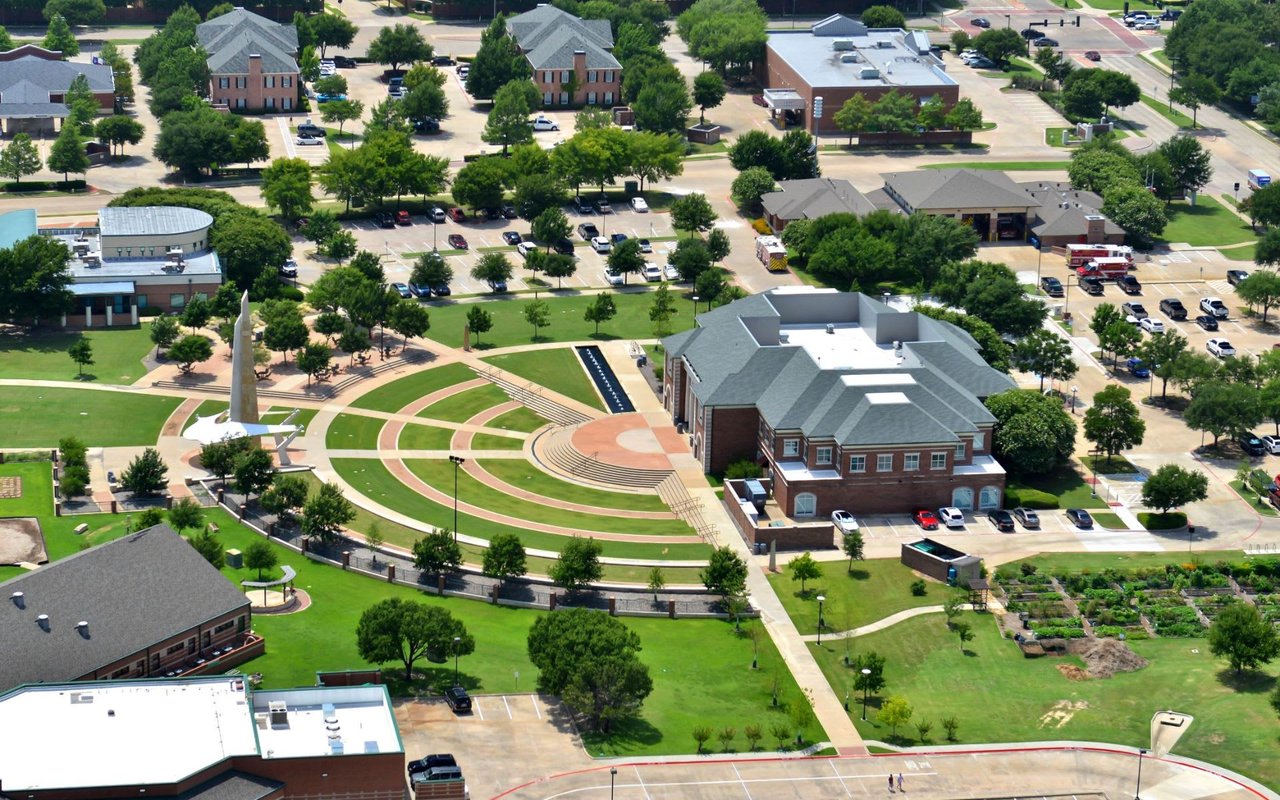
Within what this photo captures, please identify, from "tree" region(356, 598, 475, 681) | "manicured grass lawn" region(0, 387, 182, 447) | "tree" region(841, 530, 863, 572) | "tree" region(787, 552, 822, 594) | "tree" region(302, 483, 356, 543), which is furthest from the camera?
"manicured grass lawn" region(0, 387, 182, 447)

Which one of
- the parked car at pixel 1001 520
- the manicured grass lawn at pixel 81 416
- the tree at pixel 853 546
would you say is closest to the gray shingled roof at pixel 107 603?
the manicured grass lawn at pixel 81 416

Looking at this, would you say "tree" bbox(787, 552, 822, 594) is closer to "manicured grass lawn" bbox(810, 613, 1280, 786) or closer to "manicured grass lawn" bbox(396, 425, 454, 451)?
"manicured grass lawn" bbox(810, 613, 1280, 786)

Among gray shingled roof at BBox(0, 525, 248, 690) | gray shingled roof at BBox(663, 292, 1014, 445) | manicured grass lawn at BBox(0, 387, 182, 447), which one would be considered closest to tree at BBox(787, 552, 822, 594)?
gray shingled roof at BBox(663, 292, 1014, 445)

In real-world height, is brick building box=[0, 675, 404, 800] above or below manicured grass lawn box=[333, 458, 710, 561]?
above

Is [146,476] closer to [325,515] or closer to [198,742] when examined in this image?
[325,515]

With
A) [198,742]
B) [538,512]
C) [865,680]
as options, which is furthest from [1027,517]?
[198,742]

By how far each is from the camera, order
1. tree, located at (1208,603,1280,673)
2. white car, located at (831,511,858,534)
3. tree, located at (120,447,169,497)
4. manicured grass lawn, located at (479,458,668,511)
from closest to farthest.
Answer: tree, located at (1208,603,1280,673) → white car, located at (831,511,858,534) → tree, located at (120,447,169,497) → manicured grass lawn, located at (479,458,668,511)

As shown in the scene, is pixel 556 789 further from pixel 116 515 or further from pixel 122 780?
pixel 116 515

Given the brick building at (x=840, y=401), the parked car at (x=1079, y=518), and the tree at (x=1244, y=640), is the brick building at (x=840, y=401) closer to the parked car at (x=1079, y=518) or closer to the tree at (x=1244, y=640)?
the parked car at (x=1079, y=518)
